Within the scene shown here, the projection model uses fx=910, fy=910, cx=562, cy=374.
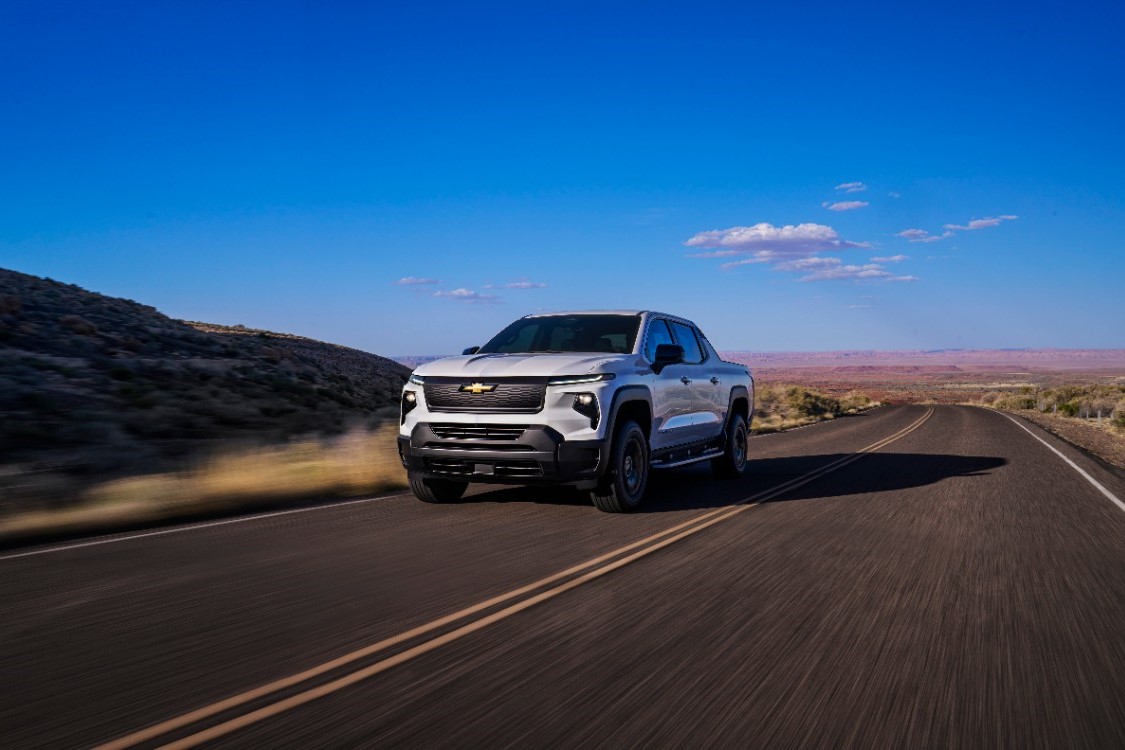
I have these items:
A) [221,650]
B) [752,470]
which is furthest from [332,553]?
[752,470]

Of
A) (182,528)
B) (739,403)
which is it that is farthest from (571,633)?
(739,403)

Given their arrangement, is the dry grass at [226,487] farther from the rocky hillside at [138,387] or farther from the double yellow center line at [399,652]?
the double yellow center line at [399,652]

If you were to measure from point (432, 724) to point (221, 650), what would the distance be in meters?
1.56

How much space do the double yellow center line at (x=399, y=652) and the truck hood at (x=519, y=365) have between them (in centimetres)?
183

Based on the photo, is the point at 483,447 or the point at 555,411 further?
the point at 483,447

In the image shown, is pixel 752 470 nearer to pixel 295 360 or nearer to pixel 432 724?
pixel 432 724

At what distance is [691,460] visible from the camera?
11438mm

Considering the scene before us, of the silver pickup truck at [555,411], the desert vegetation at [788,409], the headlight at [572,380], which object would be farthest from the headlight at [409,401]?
the desert vegetation at [788,409]

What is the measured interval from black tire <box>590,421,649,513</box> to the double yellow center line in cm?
86

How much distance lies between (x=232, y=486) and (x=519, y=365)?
408cm

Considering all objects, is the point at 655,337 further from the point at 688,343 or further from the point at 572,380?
the point at 572,380

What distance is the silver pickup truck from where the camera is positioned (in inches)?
345

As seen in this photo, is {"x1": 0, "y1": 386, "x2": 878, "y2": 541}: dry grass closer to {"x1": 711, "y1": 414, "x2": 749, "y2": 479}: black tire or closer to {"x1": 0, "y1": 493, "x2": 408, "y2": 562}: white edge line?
{"x1": 0, "y1": 493, "x2": 408, "y2": 562}: white edge line

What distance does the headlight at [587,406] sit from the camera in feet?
28.9
